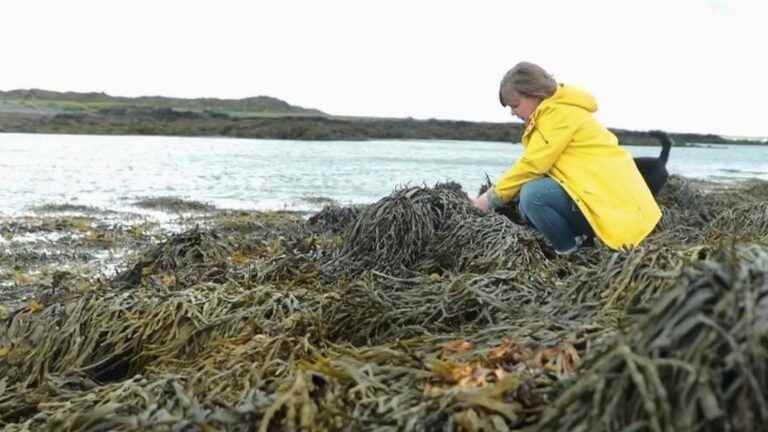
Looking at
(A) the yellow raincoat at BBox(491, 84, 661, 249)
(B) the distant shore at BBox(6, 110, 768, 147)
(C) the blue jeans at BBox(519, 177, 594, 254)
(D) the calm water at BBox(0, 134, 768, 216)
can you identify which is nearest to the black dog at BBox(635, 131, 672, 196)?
(A) the yellow raincoat at BBox(491, 84, 661, 249)

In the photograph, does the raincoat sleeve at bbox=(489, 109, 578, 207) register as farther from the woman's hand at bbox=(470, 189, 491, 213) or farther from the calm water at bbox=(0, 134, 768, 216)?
the calm water at bbox=(0, 134, 768, 216)

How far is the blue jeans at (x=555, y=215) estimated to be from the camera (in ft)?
15.1

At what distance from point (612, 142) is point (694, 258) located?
2.16 meters

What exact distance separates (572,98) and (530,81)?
244mm

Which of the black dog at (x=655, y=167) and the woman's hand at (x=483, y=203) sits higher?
the black dog at (x=655, y=167)

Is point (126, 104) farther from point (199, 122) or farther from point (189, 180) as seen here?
point (189, 180)

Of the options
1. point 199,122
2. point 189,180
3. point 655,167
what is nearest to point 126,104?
point 199,122

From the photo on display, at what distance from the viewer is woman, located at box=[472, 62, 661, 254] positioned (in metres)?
4.37

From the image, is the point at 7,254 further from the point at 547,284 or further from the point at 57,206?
the point at 547,284

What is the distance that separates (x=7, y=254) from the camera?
279 inches

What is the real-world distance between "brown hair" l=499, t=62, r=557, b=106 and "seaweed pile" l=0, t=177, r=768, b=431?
76cm

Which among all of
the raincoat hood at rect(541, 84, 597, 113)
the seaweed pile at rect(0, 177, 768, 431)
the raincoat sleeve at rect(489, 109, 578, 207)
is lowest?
the seaweed pile at rect(0, 177, 768, 431)

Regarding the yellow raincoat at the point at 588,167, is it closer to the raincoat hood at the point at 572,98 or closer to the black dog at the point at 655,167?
the raincoat hood at the point at 572,98

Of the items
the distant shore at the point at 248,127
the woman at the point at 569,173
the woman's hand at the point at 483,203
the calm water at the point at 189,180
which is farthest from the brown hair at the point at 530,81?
the distant shore at the point at 248,127
